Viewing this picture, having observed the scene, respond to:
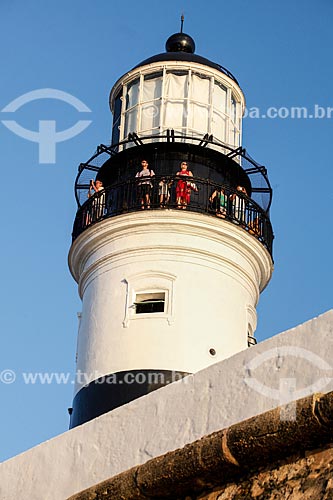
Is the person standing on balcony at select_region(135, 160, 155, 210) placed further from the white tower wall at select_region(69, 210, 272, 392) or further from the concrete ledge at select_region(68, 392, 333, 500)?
the concrete ledge at select_region(68, 392, 333, 500)

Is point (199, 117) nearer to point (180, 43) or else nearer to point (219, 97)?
point (219, 97)

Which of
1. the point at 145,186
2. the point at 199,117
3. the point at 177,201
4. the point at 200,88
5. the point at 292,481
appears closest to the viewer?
the point at 292,481

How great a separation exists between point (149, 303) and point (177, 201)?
1250 mm

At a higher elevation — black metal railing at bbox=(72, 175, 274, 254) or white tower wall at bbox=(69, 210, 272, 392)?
black metal railing at bbox=(72, 175, 274, 254)

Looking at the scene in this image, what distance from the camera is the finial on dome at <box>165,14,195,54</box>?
14352 millimetres

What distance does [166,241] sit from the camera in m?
12.2

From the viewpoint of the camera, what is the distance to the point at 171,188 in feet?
40.9

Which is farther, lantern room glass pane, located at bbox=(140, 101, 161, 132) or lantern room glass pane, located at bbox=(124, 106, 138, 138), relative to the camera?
lantern room glass pane, located at bbox=(124, 106, 138, 138)

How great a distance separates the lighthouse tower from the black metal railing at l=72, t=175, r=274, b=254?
0.01 metres

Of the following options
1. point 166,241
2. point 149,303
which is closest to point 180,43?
point 166,241

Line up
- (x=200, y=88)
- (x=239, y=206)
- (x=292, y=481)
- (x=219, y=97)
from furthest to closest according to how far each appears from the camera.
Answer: (x=219, y=97) < (x=200, y=88) < (x=239, y=206) < (x=292, y=481)

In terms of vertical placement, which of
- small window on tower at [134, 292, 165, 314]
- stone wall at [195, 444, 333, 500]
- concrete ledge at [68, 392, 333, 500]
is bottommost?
stone wall at [195, 444, 333, 500]

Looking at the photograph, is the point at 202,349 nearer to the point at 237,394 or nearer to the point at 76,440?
the point at 76,440

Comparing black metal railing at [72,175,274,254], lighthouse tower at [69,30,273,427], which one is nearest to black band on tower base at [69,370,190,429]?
lighthouse tower at [69,30,273,427]
